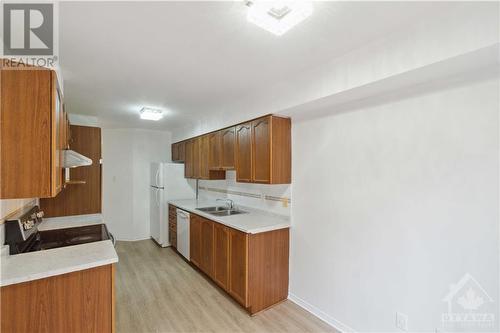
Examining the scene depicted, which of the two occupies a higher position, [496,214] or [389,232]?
[496,214]

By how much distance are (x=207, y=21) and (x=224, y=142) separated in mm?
2129

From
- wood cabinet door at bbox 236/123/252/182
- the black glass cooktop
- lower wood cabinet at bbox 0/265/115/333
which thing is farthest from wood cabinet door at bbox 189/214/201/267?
lower wood cabinet at bbox 0/265/115/333

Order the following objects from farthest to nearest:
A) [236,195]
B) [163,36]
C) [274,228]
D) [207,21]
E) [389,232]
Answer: [236,195] < [274,228] < [389,232] < [163,36] < [207,21]

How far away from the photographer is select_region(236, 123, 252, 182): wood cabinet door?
2982mm

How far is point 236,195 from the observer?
392cm

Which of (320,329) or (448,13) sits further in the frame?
(320,329)

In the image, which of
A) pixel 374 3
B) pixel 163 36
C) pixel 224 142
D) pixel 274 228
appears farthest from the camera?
pixel 224 142

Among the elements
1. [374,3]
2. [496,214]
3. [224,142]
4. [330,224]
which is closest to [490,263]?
[496,214]

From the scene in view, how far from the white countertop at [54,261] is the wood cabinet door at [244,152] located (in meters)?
1.59

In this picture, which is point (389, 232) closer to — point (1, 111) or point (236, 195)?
point (236, 195)

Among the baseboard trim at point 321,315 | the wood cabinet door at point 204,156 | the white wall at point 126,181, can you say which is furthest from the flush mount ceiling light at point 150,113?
the baseboard trim at point 321,315

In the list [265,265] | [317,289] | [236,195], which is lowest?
[317,289]

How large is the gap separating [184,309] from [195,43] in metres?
2.64

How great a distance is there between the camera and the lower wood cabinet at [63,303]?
4.91ft
